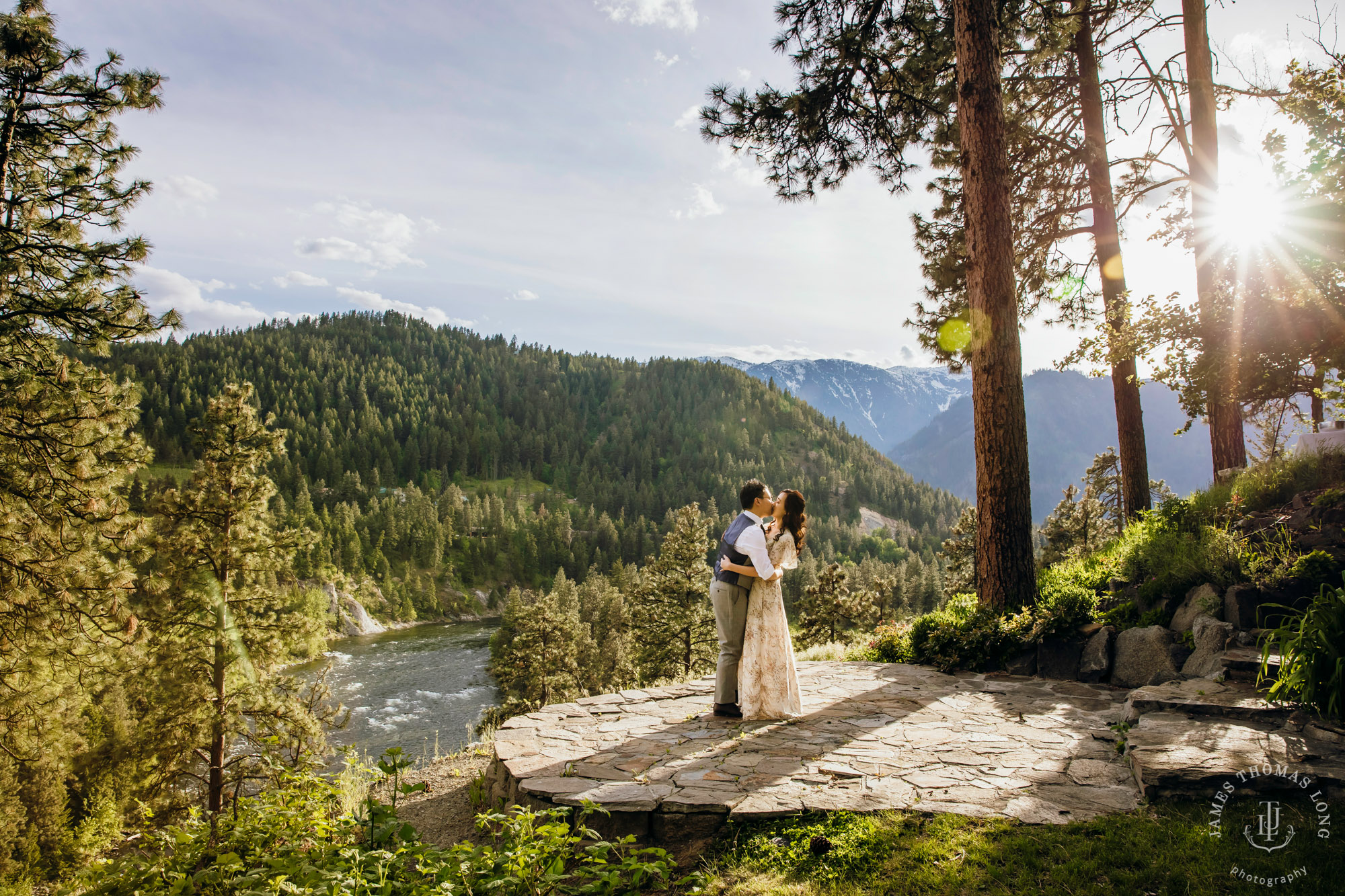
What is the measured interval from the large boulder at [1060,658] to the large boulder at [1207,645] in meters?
1.09

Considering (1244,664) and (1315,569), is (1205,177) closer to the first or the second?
(1315,569)

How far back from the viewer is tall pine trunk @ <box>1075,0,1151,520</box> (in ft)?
36.0

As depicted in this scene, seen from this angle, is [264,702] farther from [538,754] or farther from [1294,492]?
[1294,492]

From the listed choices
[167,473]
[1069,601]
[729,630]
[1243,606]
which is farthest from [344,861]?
[167,473]

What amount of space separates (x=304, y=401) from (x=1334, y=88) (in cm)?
18317

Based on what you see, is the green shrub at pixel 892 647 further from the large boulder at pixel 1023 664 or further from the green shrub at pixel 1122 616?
the green shrub at pixel 1122 616

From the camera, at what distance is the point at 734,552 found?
612cm

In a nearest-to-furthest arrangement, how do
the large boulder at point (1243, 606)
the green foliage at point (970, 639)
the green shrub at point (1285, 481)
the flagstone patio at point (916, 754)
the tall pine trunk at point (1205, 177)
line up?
the flagstone patio at point (916, 754) < the large boulder at point (1243, 606) < the green shrub at point (1285, 481) < the green foliage at point (970, 639) < the tall pine trunk at point (1205, 177)

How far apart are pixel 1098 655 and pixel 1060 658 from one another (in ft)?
1.33

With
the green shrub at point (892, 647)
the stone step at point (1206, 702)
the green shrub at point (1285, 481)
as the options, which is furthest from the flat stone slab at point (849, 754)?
the green shrub at point (1285, 481)

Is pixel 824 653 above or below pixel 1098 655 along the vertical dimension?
below

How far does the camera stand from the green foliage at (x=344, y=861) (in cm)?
296

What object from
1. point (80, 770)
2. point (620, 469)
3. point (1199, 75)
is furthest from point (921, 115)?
point (620, 469)

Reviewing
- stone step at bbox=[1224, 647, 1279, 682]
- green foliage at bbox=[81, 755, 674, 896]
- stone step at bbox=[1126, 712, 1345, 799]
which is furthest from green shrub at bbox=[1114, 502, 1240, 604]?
green foliage at bbox=[81, 755, 674, 896]
